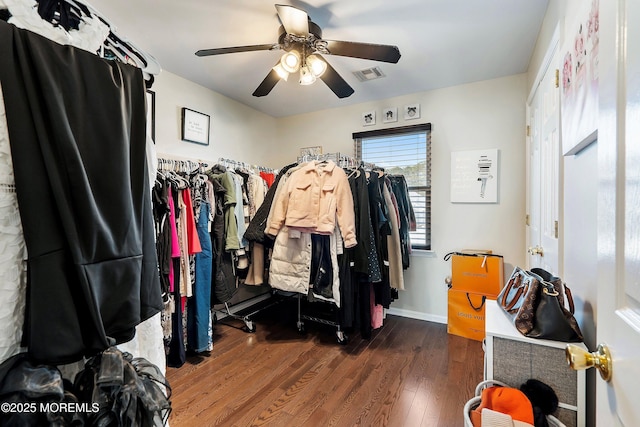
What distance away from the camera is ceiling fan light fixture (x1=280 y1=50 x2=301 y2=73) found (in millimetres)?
1904

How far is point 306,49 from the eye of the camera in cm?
196

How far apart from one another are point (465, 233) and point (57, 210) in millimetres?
3117

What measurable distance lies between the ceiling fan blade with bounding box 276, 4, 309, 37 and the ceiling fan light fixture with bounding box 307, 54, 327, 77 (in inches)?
6.3

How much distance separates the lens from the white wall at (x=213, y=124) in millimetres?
2742

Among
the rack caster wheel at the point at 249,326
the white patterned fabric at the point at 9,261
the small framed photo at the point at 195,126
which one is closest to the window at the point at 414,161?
the small framed photo at the point at 195,126

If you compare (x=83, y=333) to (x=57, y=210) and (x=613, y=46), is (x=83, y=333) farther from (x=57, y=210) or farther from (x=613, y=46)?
(x=613, y=46)

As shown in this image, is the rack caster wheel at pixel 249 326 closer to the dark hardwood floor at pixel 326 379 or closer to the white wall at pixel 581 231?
the dark hardwood floor at pixel 326 379

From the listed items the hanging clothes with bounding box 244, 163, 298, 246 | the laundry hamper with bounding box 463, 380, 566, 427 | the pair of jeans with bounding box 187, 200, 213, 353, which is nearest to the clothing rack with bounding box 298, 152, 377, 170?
the hanging clothes with bounding box 244, 163, 298, 246

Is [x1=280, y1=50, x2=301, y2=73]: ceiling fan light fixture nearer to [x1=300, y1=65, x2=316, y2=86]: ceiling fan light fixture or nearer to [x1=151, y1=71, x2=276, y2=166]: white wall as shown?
[x1=300, y1=65, x2=316, y2=86]: ceiling fan light fixture

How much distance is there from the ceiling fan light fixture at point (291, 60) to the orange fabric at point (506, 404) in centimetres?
203

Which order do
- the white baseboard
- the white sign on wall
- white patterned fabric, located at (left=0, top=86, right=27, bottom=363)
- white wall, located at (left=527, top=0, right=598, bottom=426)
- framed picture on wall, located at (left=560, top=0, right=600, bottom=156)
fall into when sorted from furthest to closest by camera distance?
1. the white baseboard
2. the white sign on wall
3. white wall, located at (left=527, top=0, right=598, bottom=426)
4. framed picture on wall, located at (left=560, top=0, right=600, bottom=156)
5. white patterned fabric, located at (left=0, top=86, right=27, bottom=363)

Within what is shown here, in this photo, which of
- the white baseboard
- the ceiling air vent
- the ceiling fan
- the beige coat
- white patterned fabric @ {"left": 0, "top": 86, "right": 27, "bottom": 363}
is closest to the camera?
white patterned fabric @ {"left": 0, "top": 86, "right": 27, "bottom": 363}

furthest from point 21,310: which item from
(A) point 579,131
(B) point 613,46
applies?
(A) point 579,131

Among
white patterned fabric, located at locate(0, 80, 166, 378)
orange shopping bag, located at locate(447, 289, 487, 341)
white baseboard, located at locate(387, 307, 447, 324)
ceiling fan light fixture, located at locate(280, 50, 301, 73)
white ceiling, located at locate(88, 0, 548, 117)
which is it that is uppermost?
white ceiling, located at locate(88, 0, 548, 117)
